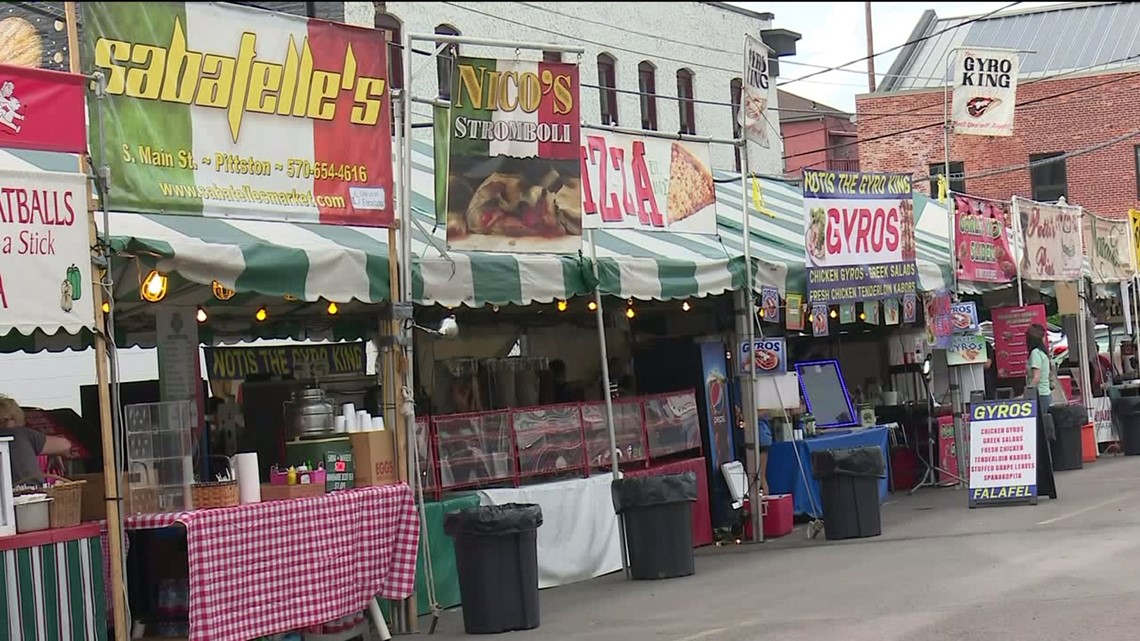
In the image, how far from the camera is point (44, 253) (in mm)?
8891

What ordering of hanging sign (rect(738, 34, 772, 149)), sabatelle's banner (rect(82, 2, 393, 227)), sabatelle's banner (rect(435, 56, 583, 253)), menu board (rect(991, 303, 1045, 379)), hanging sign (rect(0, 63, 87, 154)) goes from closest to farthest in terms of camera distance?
hanging sign (rect(0, 63, 87, 154)) → sabatelle's banner (rect(82, 2, 393, 227)) → sabatelle's banner (rect(435, 56, 583, 253)) → hanging sign (rect(738, 34, 772, 149)) → menu board (rect(991, 303, 1045, 379))

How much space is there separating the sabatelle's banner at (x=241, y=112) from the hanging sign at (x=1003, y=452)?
885 cm

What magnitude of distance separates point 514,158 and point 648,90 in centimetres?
2060

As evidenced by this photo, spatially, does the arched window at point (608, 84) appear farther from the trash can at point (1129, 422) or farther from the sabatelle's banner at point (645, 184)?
the sabatelle's banner at point (645, 184)

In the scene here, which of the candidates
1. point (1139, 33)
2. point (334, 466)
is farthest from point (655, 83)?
point (334, 466)

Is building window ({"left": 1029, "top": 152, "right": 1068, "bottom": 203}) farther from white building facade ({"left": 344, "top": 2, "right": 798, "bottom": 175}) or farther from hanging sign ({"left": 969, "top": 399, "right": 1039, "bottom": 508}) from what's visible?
hanging sign ({"left": 969, "top": 399, "right": 1039, "bottom": 508})

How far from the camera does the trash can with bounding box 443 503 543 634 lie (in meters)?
11.1

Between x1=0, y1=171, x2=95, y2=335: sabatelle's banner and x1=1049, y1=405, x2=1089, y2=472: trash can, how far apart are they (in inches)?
625

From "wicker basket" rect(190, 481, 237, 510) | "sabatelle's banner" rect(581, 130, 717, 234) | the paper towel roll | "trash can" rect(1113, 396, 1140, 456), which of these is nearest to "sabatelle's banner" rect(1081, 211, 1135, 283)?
"trash can" rect(1113, 396, 1140, 456)

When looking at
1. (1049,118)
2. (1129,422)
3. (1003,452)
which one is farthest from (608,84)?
(1049,118)

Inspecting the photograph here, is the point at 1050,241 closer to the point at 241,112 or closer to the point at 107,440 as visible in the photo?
the point at 241,112

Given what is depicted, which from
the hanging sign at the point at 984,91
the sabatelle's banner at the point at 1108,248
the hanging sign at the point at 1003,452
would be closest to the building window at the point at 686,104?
the sabatelle's banner at the point at 1108,248

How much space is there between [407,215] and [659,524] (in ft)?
12.5

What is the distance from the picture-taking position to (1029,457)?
56.7ft
